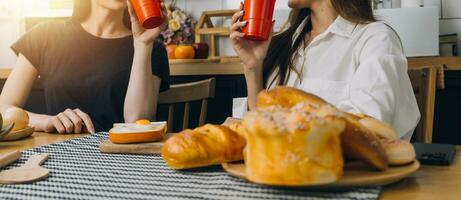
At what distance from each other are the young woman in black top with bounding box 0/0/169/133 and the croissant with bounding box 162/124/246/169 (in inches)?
35.5

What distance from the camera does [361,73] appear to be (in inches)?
48.2

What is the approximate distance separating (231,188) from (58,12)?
3.50 metres

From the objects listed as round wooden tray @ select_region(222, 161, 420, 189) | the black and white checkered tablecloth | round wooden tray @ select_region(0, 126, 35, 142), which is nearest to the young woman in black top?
round wooden tray @ select_region(0, 126, 35, 142)

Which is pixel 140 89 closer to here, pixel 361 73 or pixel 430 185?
pixel 361 73

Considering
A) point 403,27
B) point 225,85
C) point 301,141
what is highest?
point 301,141

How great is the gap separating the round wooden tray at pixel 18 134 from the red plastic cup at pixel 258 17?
516 millimetres

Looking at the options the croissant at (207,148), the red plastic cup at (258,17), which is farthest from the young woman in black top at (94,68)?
the croissant at (207,148)

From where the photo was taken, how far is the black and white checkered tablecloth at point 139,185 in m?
0.60

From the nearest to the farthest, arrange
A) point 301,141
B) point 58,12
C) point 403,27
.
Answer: point 301,141 < point 403,27 < point 58,12

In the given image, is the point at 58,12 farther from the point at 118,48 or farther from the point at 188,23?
the point at 118,48

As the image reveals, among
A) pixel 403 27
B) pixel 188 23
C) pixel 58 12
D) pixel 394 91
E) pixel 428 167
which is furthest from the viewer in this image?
pixel 58 12

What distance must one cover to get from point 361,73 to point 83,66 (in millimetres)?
917

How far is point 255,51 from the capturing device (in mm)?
1458

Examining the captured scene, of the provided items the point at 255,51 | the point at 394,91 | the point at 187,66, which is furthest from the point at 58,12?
the point at 394,91
